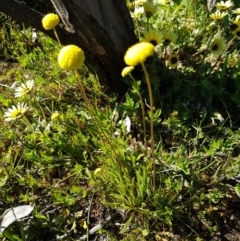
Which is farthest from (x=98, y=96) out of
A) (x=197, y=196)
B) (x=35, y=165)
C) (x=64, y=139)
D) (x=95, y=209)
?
(x=197, y=196)

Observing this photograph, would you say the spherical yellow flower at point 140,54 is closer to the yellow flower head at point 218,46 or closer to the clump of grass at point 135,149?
the clump of grass at point 135,149

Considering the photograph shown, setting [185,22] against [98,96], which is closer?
[98,96]

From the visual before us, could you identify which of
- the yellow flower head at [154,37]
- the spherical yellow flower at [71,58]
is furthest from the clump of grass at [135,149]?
the spherical yellow flower at [71,58]

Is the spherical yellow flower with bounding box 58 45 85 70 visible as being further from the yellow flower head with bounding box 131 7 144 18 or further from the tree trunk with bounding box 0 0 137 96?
the yellow flower head with bounding box 131 7 144 18

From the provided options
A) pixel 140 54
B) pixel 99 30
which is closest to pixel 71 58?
pixel 140 54

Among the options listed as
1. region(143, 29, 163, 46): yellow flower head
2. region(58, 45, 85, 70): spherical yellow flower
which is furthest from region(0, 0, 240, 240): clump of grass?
region(58, 45, 85, 70): spherical yellow flower

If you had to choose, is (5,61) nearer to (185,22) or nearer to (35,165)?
(35,165)
